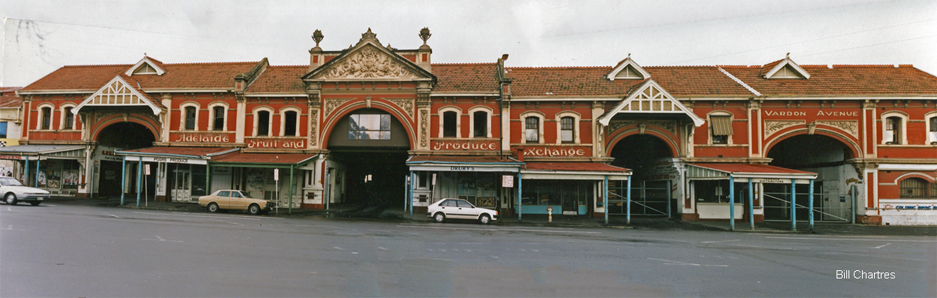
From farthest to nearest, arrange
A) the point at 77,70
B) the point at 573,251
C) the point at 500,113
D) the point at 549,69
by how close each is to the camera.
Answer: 1. the point at 77,70
2. the point at 549,69
3. the point at 500,113
4. the point at 573,251

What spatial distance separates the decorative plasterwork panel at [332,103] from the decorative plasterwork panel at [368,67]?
1150mm

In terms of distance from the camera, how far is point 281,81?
28.2 metres

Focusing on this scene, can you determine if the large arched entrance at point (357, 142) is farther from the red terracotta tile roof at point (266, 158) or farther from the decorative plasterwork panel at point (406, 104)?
the red terracotta tile roof at point (266, 158)

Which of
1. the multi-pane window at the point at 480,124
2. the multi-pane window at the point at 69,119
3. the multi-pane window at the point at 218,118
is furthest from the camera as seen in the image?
the multi-pane window at the point at 69,119

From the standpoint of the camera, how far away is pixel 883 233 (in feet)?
69.3

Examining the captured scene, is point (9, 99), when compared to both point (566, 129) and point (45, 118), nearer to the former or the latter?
point (45, 118)

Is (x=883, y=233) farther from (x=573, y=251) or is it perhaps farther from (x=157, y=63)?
(x=157, y=63)

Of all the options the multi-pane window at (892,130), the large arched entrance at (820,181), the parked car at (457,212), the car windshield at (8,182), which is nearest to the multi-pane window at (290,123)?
the parked car at (457,212)

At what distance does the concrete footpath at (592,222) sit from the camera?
21609 millimetres

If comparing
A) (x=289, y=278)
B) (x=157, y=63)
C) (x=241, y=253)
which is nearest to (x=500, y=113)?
(x=241, y=253)

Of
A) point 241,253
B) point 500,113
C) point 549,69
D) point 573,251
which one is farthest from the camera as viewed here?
point 549,69

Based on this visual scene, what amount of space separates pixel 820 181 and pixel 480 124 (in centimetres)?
1842

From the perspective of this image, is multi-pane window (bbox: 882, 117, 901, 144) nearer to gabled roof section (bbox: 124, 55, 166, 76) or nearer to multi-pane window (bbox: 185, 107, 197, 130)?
multi-pane window (bbox: 185, 107, 197, 130)

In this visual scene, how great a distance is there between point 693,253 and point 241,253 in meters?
10.5
